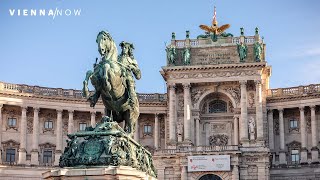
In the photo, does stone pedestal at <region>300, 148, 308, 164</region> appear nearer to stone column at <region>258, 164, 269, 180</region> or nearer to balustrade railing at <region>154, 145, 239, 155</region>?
stone column at <region>258, 164, 269, 180</region>

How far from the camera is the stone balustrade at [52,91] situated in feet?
241

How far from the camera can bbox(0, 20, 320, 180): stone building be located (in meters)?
72.6

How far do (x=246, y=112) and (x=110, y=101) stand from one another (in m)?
55.2

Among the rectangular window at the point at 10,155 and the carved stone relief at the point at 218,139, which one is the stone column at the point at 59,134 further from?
the carved stone relief at the point at 218,139

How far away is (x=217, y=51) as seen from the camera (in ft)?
245

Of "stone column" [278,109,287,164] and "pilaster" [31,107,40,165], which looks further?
"stone column" [278,109,287,164]

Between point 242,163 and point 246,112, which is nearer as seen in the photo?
point 242,163

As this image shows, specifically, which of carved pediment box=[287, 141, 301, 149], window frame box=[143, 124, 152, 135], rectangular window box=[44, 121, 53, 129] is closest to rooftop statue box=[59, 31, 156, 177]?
rectangular window box=[44, 121, 53, 129]

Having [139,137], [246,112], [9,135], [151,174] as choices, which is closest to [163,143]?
[139,137]

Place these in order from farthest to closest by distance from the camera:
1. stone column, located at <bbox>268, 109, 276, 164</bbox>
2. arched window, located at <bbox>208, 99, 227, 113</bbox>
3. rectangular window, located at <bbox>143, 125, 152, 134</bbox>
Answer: rectangular window, located at <bbox>143, 125, 152, 134</bbox>
arched window, located at <bbox>208, 99, 227, 113</bbox>
stone column, located at <bbox>268, 109, 276, 164</bbox>

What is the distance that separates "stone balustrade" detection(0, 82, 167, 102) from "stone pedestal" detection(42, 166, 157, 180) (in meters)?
58.0

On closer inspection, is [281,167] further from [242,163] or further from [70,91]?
[70,91]

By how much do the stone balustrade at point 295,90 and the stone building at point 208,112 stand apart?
0.12 metres

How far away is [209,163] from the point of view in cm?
6675
